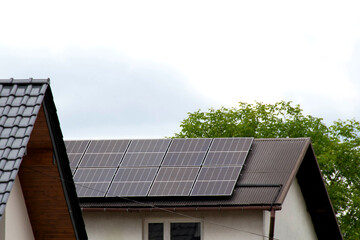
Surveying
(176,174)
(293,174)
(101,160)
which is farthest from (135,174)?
(293,174)

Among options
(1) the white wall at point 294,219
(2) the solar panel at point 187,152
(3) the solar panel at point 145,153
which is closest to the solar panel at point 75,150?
(3) the solar panel at point 145,153

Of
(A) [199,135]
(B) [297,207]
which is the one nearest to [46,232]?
(B) [297,207]

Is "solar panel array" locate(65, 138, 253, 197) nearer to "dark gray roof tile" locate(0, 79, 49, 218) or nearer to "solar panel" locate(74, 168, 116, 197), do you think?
"solar panel" locate(74, 168, 116, 197)

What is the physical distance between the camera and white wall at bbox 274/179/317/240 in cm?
2632

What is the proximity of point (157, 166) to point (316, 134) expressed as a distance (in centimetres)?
3105

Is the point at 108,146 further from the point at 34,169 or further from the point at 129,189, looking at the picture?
the point at 34,169

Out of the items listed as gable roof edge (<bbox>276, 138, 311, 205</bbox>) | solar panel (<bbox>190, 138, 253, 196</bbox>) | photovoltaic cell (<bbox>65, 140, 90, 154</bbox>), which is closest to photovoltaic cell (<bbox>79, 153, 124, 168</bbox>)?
photovoltaic cell (<bbox>65, 140, 90, 154</bbox>)

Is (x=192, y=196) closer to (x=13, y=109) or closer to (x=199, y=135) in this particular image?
(x=13, y=109)

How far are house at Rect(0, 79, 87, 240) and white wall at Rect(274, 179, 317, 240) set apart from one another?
13.8 metres

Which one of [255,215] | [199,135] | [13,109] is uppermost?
[199,135]

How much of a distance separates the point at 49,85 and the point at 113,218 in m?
14.9

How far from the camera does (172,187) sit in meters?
25.5

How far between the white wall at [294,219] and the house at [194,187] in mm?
28

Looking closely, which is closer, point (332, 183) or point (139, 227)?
point (139, 227)
